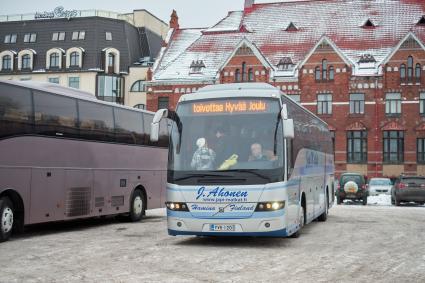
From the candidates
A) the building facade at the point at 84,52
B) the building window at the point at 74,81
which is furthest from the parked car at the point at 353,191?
the building window at the point at 74,81

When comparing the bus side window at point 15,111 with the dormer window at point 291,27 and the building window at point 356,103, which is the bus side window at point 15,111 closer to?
the building window at point 356,103

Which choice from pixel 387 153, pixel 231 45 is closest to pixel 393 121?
pixel 387 153

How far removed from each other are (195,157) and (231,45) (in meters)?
45.2

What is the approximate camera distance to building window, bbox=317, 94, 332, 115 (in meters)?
51.9

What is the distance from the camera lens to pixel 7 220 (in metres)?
13.2

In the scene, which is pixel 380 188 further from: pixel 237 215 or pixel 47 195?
pixel 237 215

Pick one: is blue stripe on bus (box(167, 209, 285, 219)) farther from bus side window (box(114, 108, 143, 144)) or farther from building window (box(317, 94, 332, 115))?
building window (box(317, 94, 332, 115))

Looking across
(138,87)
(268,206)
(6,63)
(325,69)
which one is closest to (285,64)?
(325,69)

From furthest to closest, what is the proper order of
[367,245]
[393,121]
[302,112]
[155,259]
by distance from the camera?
[393,121]
[302,112]
[367,245]
[155,259]

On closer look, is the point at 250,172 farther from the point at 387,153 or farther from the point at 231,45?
the point at 231,45

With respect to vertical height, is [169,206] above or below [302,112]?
below

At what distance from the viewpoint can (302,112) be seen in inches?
611

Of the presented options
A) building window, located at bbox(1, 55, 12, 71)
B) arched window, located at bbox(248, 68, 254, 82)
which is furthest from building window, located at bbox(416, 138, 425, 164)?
building window, located at bbox(1, 55, 12, 71)

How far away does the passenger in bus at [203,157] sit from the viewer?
479 inches
